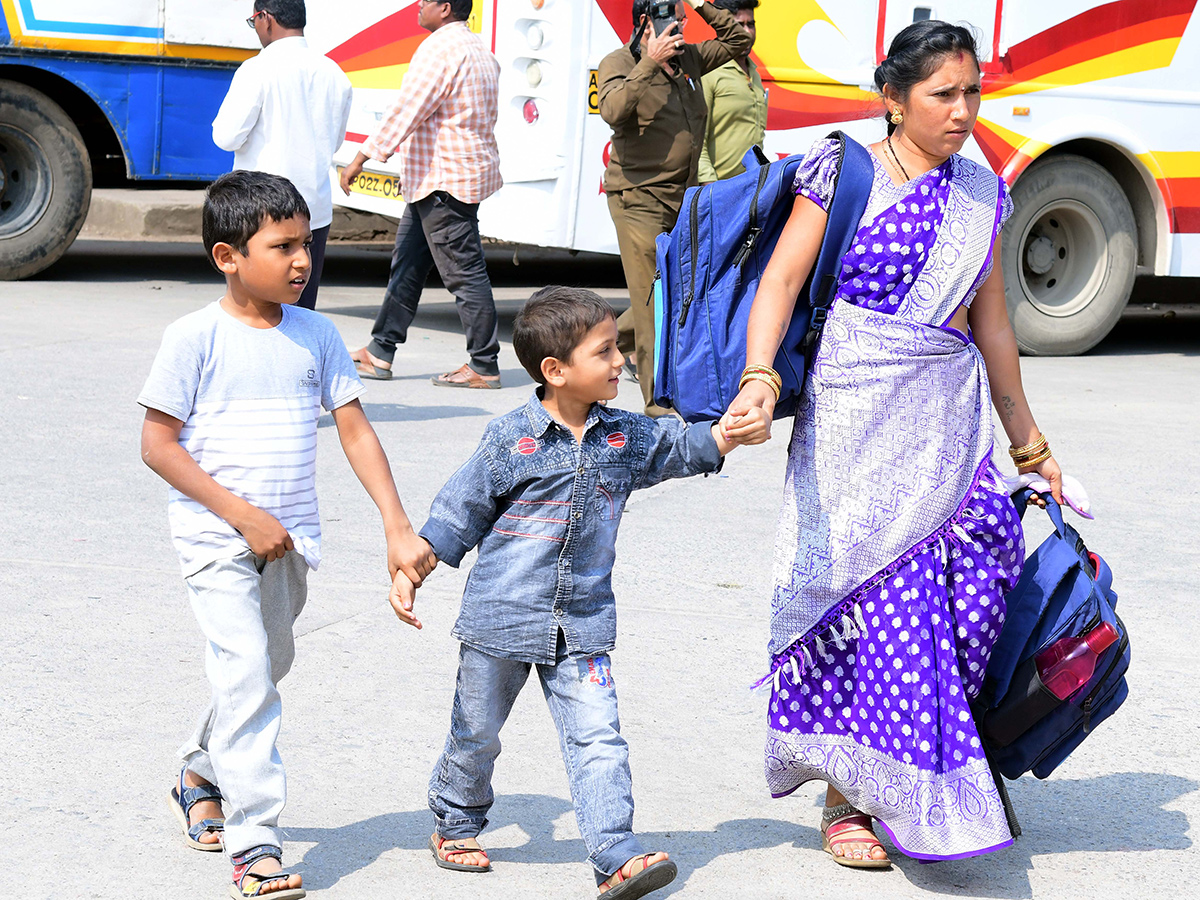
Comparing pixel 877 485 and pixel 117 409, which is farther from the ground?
pixel 877 485

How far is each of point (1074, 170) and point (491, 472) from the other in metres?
7.35

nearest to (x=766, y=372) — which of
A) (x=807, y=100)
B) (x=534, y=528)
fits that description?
(x=534, y=528)

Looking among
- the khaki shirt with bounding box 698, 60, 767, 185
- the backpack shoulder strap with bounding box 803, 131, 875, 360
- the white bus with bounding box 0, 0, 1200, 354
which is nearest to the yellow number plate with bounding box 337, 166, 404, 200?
the white bus with bounding box 0, 0, 1200, 354

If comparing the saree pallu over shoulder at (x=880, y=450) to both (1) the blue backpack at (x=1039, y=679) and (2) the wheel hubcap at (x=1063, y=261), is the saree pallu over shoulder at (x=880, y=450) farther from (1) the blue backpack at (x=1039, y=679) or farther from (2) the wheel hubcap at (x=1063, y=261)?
(2) the wheel hubcap at (x=1063, y=261)

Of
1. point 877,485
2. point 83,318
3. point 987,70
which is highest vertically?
point 987,70

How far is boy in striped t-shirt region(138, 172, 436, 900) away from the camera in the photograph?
110 inches

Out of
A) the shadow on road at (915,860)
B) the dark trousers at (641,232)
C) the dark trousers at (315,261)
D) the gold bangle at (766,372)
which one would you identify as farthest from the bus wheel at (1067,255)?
the gold bangle at (766,372)

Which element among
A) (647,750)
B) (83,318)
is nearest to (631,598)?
(647,750)

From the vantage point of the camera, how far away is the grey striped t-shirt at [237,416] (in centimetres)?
282

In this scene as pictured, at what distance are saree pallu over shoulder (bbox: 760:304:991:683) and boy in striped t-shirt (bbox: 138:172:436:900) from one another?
2.67 feet

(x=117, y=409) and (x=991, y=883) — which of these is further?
(x=117, y=409)

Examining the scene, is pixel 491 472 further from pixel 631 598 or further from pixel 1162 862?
pixel 631 598

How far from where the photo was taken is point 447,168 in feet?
24.8

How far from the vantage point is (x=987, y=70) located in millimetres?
9016
